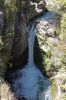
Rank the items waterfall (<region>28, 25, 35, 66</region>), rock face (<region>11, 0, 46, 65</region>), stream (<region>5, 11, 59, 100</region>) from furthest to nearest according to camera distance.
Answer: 1. waterfall (<region>28, 25, 35, 66</region>)
2. rock face (<region>11, 0, 46, 65</region>)
3. stream (<region>5, 11, 59, 100</region>)

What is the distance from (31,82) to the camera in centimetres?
1805

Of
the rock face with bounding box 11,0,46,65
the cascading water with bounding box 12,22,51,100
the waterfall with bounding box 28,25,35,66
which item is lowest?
the cascading water with bounding box 12,22,51,100

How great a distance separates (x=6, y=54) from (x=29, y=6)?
6373 mm

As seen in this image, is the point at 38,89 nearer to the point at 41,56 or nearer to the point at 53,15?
the point at 41,56

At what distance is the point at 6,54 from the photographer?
1606cm

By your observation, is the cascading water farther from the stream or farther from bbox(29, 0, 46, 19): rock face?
bbox(29, 0, 46, 19): rock face

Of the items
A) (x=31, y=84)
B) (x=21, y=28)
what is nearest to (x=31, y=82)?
(x=31, y=84)

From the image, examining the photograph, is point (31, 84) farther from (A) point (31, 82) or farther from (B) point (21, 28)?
(B) point (21, 28)

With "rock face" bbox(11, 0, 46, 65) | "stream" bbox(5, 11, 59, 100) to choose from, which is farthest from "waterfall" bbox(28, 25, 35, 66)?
"rock face" bbox(11, 0, 46, 65)

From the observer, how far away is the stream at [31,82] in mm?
16844

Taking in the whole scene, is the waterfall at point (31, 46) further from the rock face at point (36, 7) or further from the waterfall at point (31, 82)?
the rock face at point (36, 7)

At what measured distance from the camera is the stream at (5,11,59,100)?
16.8 m

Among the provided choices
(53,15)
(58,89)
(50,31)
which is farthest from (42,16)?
(58,89)

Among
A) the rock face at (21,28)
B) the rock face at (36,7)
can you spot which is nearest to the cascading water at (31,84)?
the rock face at (21,28)
